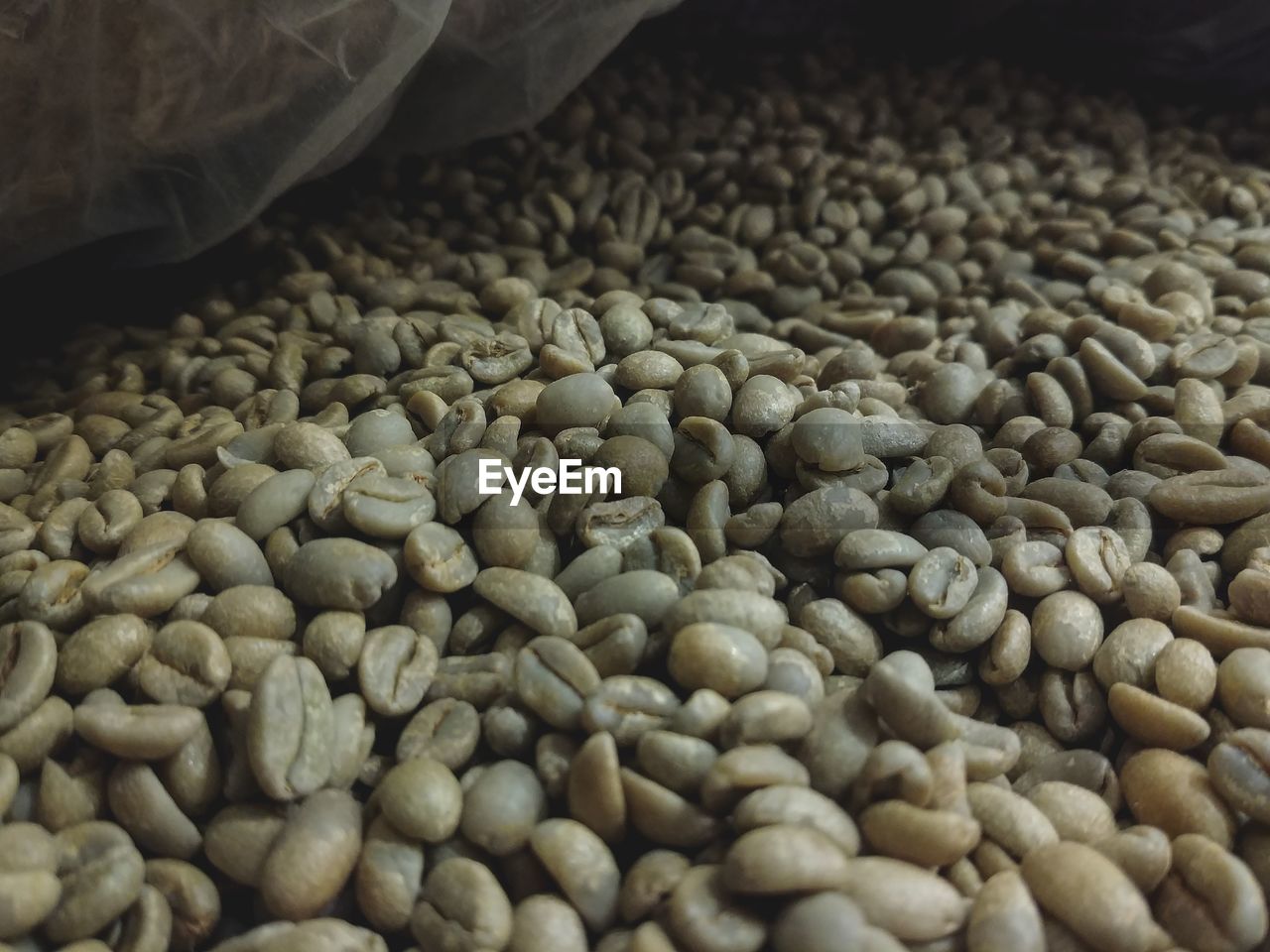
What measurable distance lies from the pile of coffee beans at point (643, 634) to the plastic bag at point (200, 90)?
219 mm

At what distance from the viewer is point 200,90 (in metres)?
1.29

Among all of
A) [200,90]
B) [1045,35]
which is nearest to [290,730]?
[200,90]

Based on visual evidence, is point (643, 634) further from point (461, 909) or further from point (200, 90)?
point (200, 90)

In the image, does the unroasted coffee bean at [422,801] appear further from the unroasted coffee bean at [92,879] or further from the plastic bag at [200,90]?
the plastic bag at [200,90]

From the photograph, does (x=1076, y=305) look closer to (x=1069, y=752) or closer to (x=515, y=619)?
(x=1069, y=752)

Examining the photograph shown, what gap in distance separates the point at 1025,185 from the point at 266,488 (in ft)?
5.58

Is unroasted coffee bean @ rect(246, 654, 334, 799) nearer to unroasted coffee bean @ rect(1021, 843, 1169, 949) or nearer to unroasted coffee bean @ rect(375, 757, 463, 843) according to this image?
unroasted coffee bean @ rect(375, 757, 463, 843)

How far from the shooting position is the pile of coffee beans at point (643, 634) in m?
0.73

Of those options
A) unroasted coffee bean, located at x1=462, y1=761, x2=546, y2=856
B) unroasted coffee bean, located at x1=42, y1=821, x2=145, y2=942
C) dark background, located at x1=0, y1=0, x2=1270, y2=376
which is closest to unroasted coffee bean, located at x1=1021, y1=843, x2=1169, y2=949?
unroasted coffee bean, located at x1=462, y1=761, x2=546, y2=856

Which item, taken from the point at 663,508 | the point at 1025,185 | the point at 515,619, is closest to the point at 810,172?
the point at 1025,185

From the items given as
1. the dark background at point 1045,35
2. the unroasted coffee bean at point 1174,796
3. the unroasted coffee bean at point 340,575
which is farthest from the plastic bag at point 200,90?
the unroasted coffee bean at point 1174,796

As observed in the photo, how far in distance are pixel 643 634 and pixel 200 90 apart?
3.18ft

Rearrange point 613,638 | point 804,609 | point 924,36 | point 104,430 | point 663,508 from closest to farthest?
point 613,638 < point 804,609 < point 663,508 < point 104,430 < point 924,36

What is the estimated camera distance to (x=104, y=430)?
4.29ft
